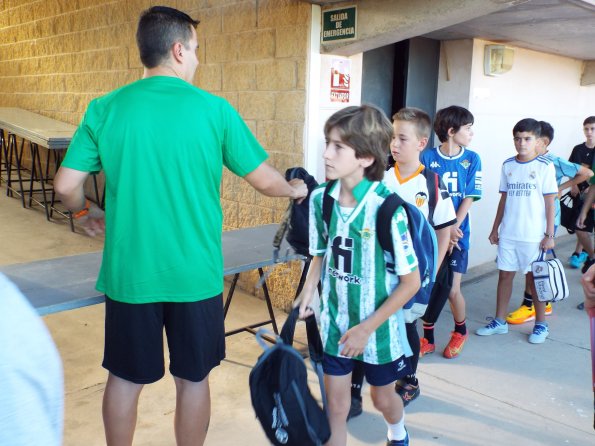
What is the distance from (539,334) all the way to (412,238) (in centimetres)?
241

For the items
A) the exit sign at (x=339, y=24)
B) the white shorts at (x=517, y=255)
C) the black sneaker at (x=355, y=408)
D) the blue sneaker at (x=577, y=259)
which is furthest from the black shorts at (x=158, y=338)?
the blue sneaker at (x=577, y=259)

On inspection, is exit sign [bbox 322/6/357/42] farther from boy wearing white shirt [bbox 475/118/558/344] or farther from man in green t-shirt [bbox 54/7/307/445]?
man in green t-shirt [bbox 54/7/307/445]

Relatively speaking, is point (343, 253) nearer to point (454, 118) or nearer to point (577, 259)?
point (454, 118)

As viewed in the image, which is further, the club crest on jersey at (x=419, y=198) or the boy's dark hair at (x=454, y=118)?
the boy's dark hair at (x=454, y=118)

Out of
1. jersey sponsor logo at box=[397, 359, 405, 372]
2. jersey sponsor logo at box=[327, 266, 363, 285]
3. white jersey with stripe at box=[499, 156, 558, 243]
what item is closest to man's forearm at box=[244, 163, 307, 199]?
jersey sponsor logo at box=[327, 266, 363, 285]

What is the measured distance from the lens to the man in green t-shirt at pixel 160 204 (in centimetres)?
210

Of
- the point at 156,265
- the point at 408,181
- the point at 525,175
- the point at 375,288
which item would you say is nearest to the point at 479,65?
the point at 525,175

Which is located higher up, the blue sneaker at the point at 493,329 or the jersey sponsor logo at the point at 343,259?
the jersey sponsor logo at the point at 343,259

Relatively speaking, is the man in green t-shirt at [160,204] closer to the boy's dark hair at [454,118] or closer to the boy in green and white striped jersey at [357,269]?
the boy in green and white striped jersey at [357,269]

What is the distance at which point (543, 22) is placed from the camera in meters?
4.50

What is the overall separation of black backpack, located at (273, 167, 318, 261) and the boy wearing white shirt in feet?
6.22

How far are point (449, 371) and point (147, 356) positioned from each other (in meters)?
2.13

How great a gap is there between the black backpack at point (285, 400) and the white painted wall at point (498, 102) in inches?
160

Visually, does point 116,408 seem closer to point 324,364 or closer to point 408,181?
point 324,364
